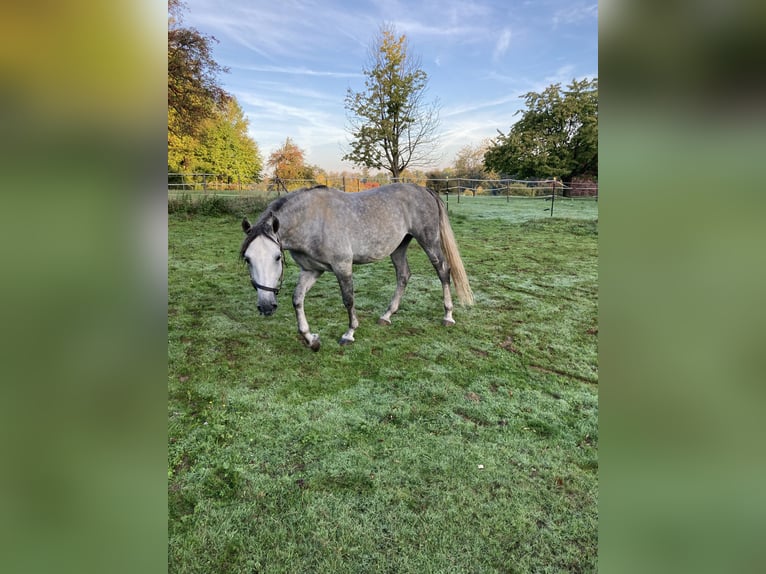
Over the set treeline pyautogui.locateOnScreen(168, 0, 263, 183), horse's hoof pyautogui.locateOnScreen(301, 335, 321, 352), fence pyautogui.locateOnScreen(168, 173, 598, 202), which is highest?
treeline pyautogui.locateOnScreen(168, 0, 263, 183)

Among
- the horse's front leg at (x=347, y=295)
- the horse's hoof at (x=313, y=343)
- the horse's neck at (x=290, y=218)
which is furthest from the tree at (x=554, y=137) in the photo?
the horse's hoof at (x=313, y=343)

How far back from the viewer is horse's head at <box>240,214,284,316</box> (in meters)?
2.64

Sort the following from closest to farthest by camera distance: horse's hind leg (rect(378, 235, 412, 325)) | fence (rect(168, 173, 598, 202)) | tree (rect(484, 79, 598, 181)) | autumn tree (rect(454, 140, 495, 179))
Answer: horse's hind leg (rect(378, 235, 412, 325)) < fence (rect(168, 173, 598, 202)) < tree (rect(484, 79, 598, 181)) < autumn tree (rect(454, 140, 495, 179))

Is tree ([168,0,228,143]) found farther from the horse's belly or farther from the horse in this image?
the horse's belly

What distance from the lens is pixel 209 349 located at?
3.28 meters

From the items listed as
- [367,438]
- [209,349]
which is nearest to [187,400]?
[209,349]

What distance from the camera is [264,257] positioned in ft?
8.70

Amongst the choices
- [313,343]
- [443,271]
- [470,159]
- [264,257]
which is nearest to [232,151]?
[470,159]

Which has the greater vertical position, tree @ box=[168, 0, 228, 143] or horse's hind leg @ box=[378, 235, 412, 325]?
tree @ box=[168, 0, 228, 143]

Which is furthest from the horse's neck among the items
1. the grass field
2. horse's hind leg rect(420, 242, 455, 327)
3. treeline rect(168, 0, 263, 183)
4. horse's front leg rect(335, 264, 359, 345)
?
treeline rect(168, 0, 263, 183)

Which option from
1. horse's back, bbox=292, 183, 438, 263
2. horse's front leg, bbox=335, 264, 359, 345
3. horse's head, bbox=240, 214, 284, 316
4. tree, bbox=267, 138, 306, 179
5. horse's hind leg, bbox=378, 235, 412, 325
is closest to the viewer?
horse's head, bbox=240, 214, 284, 316

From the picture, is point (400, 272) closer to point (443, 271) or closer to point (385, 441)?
point (443, 271)

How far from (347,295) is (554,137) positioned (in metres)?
22.3
